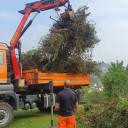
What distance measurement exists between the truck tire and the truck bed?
1.65 meters

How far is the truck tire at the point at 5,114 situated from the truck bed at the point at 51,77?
1646mm

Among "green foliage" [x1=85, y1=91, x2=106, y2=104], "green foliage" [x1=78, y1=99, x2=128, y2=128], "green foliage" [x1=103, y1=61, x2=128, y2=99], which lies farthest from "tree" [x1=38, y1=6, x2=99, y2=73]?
"green foliage" [x1=85, y1=91, x2=106, y2=104]

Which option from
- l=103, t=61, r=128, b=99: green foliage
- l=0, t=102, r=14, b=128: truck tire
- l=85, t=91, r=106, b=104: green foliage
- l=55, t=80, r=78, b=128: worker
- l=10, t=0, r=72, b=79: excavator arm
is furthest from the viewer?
l=85, t=91, r=106, b=104: green foliage

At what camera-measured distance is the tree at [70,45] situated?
905 cm

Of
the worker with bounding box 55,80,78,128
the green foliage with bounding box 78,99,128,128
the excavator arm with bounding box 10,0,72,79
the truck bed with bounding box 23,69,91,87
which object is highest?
the excavator arm with bounding box 10,0,72,79

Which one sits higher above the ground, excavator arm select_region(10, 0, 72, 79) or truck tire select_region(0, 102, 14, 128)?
excavator arm select_region(10, 0, 72, 79)

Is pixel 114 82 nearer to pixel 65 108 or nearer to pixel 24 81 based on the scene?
pixel 24 81

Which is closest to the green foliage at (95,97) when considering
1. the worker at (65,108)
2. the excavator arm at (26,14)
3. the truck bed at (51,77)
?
the truck bed at (51,77)

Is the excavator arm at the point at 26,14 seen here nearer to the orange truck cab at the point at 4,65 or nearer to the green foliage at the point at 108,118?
the orange truck cab at the point at 4,65

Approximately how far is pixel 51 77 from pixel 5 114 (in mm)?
2581

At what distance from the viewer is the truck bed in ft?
26.9

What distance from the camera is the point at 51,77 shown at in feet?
28.1

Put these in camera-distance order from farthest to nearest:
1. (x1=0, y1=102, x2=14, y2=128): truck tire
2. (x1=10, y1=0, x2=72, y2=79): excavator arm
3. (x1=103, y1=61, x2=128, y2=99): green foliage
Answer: (x1=103, y1=61, x2=128, y2=99): green foliage → (x1=10, y1=0, x2=72, y2=79): excavator arm → (x1=0, y1=102, x2=14, y2=128): truck tire

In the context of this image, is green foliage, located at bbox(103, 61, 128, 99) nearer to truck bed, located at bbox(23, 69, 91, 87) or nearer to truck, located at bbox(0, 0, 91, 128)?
truck, located at bbox(0, 0, 91, 128)
